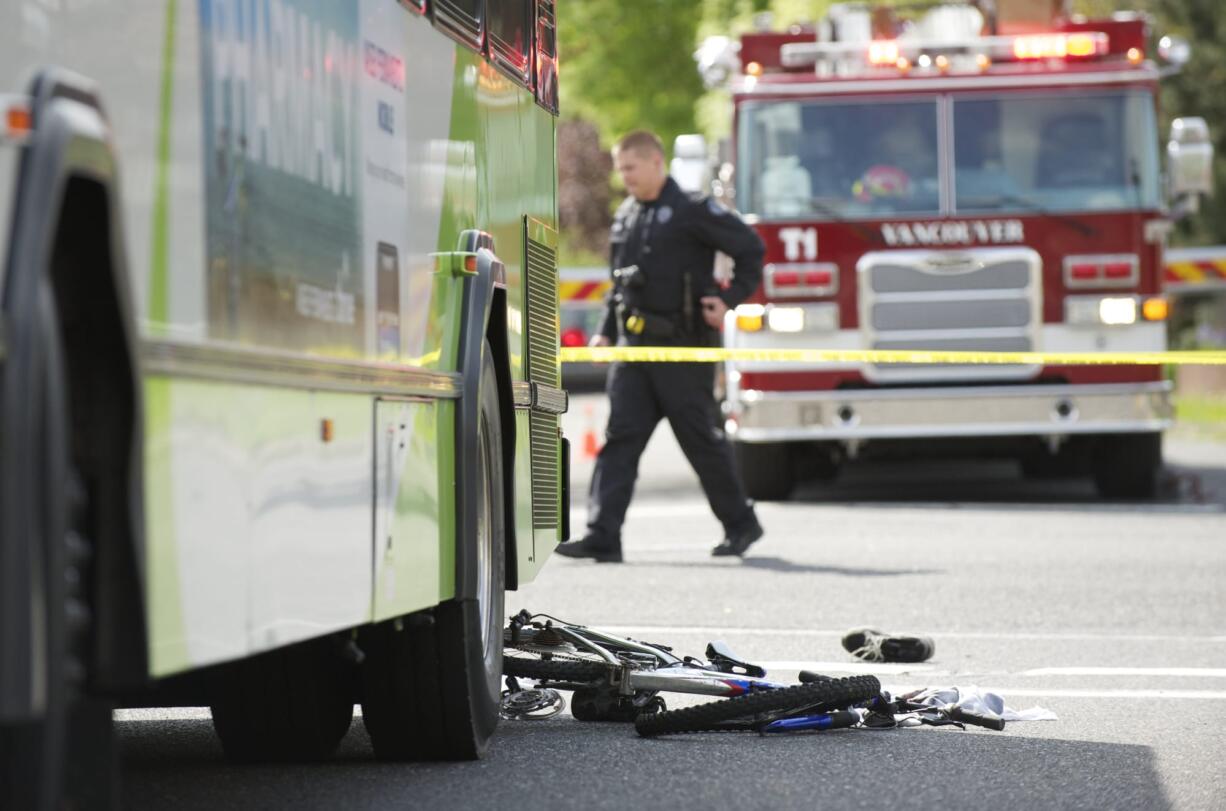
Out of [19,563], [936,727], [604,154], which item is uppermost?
[604,154]

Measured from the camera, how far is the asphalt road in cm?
598

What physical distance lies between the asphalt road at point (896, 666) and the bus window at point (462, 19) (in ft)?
6.29

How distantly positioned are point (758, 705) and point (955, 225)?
986cm

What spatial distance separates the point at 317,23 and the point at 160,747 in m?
2.46

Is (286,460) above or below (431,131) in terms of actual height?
below

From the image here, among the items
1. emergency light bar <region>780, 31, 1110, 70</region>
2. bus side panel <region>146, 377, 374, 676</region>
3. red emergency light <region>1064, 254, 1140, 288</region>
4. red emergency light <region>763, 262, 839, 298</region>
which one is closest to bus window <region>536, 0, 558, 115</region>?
bus side panel <region>146, 377, 374, 676</region>

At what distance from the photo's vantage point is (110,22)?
3.81 metres

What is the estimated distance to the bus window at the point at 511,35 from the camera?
7145mm

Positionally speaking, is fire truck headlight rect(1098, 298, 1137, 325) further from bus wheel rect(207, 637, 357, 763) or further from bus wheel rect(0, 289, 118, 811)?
bus wheel rect(0, 289, 118, 811)

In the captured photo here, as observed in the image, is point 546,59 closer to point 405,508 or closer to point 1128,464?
point 405,508

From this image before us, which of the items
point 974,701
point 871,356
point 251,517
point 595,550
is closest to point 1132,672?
point 974,701

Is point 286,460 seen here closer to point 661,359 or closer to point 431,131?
point 431,131

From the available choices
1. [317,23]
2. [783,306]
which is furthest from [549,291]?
[783,306]

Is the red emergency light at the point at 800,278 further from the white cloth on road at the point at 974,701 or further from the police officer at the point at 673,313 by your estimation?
the white cloth on road at the point at 974,701
